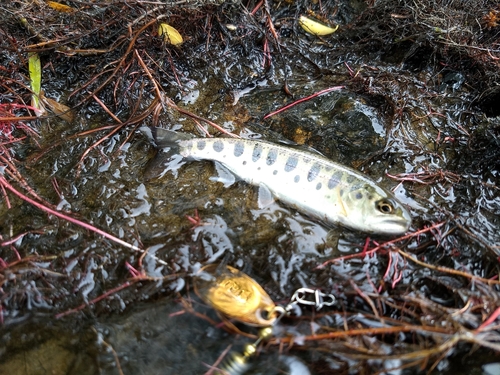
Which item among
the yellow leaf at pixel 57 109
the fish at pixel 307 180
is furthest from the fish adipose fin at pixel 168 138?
the yellow leaf at pixel 57 109

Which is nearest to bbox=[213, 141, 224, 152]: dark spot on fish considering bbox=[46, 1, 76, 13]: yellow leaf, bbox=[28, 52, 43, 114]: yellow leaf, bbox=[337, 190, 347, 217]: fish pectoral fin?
bbox=[337, 190, 347, 217]: fish pectoral fin

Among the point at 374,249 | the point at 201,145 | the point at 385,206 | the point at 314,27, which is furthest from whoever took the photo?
the point at 314,27

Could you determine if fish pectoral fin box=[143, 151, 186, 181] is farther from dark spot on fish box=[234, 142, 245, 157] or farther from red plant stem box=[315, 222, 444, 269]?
red plant stem box=[315, 222, 444, 269]

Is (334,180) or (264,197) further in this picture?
(264,197)

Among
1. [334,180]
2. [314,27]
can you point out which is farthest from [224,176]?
[314,27]

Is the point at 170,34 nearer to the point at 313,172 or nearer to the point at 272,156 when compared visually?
the point at 272,156

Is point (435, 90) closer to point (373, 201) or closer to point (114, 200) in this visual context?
point (373, 201)

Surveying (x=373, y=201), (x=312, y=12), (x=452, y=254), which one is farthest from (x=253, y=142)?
(x=312, y=12)
